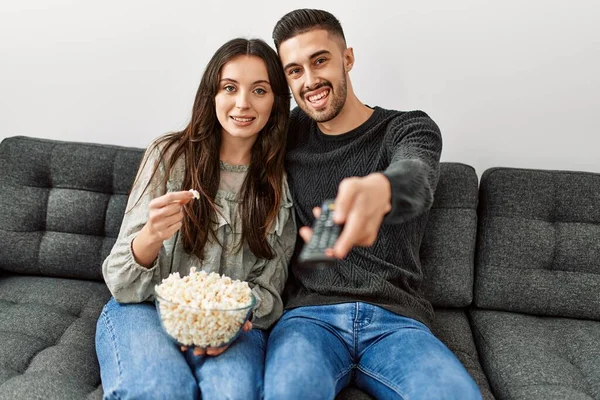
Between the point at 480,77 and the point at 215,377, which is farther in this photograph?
the point at 480,77

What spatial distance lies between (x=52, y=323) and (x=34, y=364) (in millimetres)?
204

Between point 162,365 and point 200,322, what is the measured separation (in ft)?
0.46

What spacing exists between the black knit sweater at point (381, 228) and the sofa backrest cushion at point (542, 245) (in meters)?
0.32

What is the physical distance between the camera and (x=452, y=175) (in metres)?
1.86

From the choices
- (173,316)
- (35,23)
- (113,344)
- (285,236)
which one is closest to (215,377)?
(173,316)

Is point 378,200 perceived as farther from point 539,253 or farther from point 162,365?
point 539,253

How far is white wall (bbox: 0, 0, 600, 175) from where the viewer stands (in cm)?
197

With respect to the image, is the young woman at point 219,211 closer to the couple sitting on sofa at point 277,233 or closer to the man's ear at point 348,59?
the couple sitting on sofa at point 277,233

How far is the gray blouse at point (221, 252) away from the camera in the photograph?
151 cm

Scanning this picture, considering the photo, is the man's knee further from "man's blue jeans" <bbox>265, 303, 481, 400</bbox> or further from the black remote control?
the black remote control

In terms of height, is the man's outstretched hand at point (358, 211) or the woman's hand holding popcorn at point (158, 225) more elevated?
the man's outstretched hand at point (358, 211)

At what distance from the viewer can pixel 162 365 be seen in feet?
4.25

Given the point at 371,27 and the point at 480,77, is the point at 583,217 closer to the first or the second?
the point at 480,77

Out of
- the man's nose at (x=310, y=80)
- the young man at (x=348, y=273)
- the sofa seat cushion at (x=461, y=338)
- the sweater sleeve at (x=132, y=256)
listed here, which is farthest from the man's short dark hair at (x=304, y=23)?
the sofa seat cushion at (x=461, y=338)
